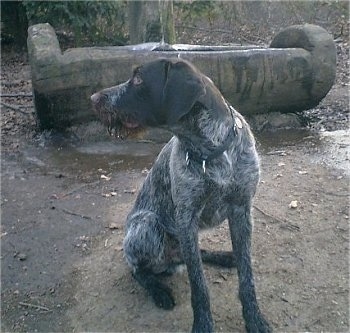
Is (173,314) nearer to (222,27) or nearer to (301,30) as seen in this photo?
(301,30)

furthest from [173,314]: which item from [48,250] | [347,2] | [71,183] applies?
[347,2]

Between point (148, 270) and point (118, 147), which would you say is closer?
point (148, 270)

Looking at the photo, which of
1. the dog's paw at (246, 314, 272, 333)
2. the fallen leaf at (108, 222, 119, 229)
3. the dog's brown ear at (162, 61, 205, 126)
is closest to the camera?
the dog's brown ear at (162, 61, 205, 126)

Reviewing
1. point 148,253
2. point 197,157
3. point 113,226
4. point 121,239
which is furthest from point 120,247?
point 197,157

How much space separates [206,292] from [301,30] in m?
5.48

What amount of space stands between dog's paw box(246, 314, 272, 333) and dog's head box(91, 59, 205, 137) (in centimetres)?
149

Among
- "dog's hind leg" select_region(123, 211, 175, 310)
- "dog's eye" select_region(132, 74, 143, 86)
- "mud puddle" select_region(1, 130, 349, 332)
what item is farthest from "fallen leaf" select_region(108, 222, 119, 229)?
"dog's eye" select_region(132, 74, 143, 86)

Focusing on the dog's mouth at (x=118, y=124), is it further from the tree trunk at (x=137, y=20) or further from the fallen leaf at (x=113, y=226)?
the tree trunk at (x=137, y=20)

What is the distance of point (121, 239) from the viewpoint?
5.35 metres

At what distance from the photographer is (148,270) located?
4.54 m

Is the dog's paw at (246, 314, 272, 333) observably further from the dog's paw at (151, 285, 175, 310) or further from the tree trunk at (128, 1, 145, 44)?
the tree trunk at (128, 1, 145, 44)

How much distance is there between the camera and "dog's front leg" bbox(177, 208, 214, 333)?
3975 mm

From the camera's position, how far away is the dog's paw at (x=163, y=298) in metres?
4.33

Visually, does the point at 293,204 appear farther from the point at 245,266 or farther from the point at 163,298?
the point at 163,298
